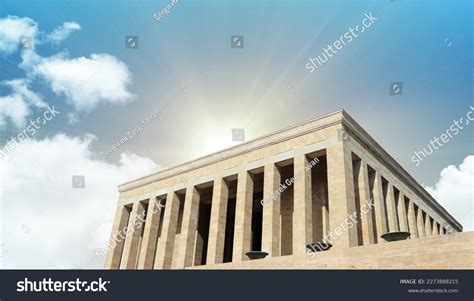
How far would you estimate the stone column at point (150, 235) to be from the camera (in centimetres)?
2673

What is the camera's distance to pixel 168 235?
84.9ft

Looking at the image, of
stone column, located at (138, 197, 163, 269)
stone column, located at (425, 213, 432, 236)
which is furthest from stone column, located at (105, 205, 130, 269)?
stone column, located at (425, 213, 432, 236)

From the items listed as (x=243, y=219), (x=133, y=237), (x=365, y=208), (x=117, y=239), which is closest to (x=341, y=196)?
(x=365, y=208)

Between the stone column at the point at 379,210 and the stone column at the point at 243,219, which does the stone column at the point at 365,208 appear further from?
the stone column at the point at 243,219

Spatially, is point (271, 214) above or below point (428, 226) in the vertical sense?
below

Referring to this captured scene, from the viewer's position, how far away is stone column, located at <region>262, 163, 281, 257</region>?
1923 centimetres

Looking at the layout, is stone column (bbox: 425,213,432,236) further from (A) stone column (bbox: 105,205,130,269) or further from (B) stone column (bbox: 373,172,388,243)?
(A) stone column (bbox: 105,205,130,269)

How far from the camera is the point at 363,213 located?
61.5 ft

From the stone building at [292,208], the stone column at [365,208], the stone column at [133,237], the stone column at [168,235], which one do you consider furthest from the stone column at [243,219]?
the stone column at [133,237]

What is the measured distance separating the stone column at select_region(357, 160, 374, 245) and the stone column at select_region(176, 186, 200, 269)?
36.7ft

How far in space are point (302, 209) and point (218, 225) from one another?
241 inches

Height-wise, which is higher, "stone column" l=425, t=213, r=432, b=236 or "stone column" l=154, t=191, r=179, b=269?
"stone column" l=425, t=213, r=432, b=236

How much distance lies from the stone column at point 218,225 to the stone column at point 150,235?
22.2 ft

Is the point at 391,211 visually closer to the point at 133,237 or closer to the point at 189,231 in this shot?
the point at 189,231
